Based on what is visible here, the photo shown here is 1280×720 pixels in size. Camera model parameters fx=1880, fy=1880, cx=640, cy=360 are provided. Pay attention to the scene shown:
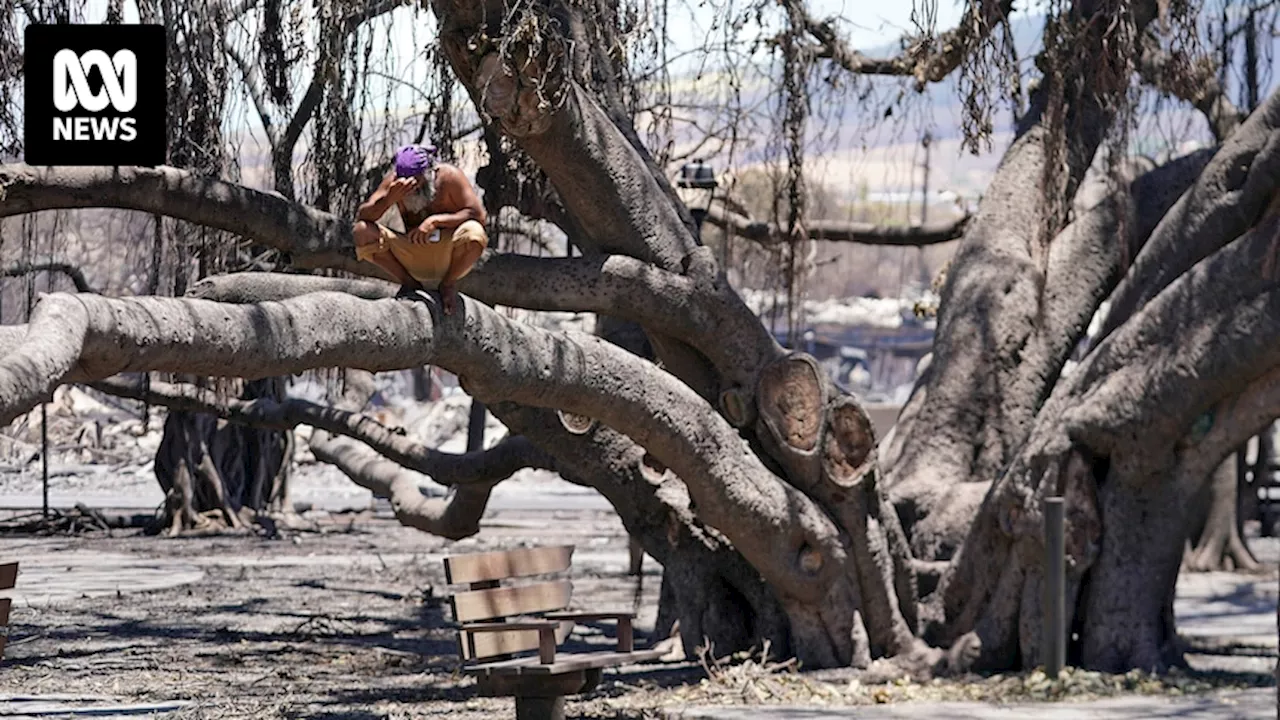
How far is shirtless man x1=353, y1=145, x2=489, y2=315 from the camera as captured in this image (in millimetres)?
7191

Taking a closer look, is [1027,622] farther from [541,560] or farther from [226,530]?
[226,530]

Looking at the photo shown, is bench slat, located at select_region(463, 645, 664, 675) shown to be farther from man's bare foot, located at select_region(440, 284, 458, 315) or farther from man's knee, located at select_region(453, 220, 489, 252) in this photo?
man's knee, located at select_region(453, 220, 489, 252)

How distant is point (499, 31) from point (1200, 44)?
11.0 ft

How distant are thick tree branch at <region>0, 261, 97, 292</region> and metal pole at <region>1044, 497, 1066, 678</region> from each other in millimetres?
5207

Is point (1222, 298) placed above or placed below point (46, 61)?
below

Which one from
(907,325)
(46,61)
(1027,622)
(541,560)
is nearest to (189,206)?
(46,61)

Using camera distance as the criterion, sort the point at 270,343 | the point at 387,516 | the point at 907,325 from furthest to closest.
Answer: the point at 907,325, the point at 387,516, the point at 270,343

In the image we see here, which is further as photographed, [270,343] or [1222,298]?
[1222,298]

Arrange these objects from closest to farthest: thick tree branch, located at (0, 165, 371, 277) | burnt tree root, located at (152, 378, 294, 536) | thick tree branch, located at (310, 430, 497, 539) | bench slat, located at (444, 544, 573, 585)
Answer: thick tree branch, located at (0, 165, 371, 277) < bench slat, located at (444, 544, 573, 585) < thick tree branch, located at (310, 430, 497, 539) < burnt tree root, located at (152, 378, 294, 536)

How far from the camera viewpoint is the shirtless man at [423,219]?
7.19 meters

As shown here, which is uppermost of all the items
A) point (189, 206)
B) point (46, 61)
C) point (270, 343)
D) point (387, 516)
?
point (46, 61)

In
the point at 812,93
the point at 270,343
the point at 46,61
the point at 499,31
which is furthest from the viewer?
the point at 812,93

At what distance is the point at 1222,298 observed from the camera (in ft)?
29.0

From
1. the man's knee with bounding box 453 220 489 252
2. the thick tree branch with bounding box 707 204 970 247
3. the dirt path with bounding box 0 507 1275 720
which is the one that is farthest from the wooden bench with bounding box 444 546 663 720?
the thick tree branch with bounding box 707 204 970 247
